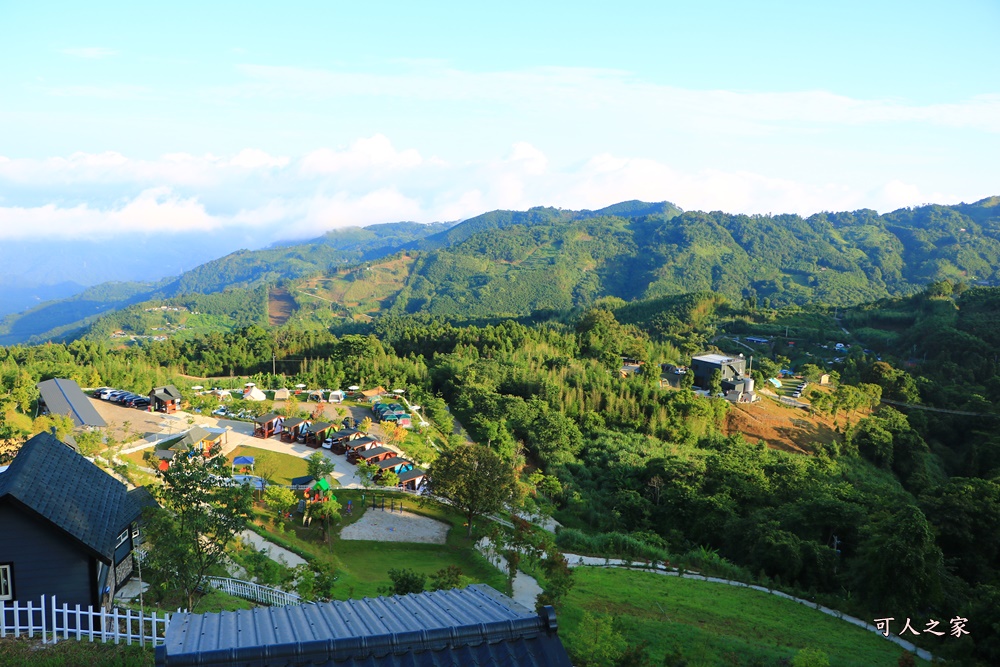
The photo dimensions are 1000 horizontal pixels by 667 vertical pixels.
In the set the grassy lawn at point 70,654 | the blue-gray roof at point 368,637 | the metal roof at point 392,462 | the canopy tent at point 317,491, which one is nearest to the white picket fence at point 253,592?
the grassy lawn at point 70,654

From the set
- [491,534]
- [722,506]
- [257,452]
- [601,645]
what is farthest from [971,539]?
[257,452]

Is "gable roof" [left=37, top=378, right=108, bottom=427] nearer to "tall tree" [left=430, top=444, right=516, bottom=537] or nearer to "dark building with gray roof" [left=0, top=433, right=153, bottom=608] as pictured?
"tall tree" [left=430, top=444, right=516, bottom=537]

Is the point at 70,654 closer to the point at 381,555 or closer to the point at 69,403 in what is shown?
the point at 381,555

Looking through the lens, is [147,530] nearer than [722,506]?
Yes

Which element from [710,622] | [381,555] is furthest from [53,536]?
[710,622]

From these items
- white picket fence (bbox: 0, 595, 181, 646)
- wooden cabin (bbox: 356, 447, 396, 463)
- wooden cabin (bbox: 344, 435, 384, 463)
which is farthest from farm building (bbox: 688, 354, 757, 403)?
white picket fence (bbox: 0, 595, 181, 646)

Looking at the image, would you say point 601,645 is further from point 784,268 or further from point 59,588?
point 784,268

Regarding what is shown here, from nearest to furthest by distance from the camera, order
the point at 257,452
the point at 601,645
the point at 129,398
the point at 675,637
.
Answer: the point at 601,645 → the point at 675,637 → the point at 257,452 → the point at 129,398
